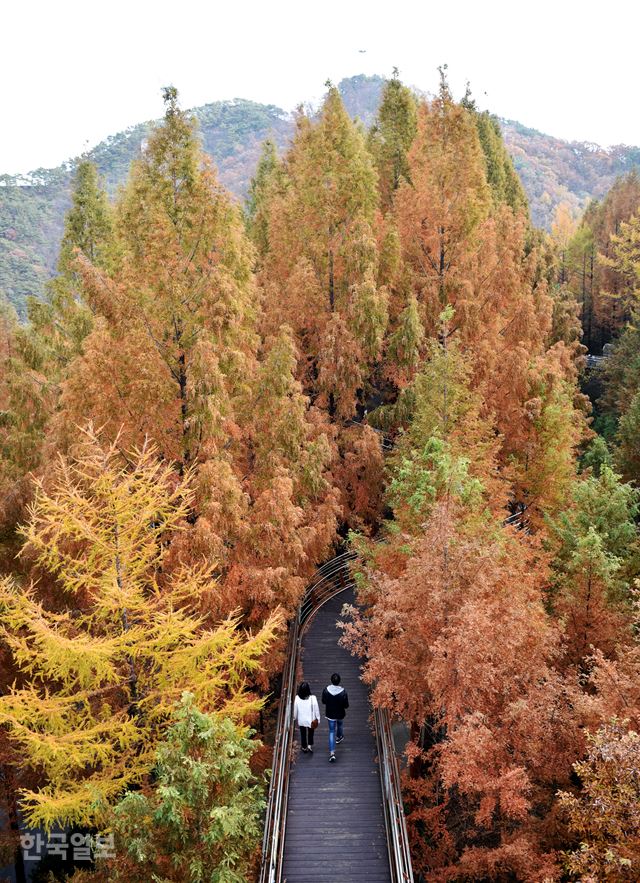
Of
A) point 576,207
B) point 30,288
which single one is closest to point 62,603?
point 30,288

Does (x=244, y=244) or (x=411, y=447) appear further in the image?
(x=411, y=447)

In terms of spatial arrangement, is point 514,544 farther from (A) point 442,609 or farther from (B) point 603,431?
→ (B) point 603,431

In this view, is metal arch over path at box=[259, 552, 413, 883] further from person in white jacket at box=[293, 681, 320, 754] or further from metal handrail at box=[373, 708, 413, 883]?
person in white jacket at box=[293, 681, 320, 754]

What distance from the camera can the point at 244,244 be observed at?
14.0m

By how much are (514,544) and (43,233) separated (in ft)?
264

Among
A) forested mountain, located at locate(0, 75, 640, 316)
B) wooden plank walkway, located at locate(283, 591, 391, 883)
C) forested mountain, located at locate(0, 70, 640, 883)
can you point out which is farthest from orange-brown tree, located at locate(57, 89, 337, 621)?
forested mountain, located at locate(0, 75, 640, 316)

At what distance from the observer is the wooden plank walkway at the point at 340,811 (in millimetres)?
10648

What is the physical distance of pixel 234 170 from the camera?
122 meters

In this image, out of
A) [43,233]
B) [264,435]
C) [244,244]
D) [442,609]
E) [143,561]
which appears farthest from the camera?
[43,233]

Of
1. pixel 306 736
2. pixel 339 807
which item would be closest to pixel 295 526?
pixel 306 736

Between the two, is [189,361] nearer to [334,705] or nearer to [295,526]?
[295,526]

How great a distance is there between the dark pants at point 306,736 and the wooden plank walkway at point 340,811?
0.25m

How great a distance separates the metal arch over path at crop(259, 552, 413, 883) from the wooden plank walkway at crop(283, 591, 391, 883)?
0.02 m

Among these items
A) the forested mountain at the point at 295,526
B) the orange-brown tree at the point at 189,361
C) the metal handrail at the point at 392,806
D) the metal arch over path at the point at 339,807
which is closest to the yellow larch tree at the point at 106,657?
the forested mountain at the point at 295,526
